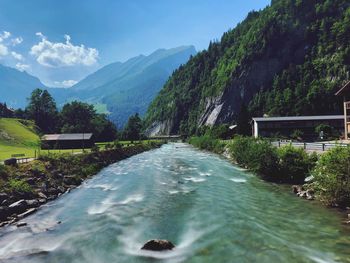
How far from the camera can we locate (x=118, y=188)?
38625mm

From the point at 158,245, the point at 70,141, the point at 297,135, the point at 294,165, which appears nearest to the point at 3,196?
the point at 158,245

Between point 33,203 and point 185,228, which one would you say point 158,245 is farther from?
point 33,203

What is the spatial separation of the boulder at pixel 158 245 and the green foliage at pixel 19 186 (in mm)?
18077

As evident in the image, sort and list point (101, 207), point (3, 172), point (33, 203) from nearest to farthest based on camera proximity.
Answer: point (101, 207) → point (33, 203) → point (3, 172)

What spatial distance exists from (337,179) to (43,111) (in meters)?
177

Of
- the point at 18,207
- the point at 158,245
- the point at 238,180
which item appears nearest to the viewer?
the point at 158,245

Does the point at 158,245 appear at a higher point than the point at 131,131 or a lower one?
lower

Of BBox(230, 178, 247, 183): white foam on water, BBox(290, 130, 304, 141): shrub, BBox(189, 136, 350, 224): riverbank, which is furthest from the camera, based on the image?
BBox(290, 130, 304, 141): shrub

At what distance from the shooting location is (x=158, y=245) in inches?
734

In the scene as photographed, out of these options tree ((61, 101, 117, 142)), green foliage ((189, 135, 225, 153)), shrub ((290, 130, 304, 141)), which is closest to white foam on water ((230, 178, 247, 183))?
green foliage ((189, 135, 225, 153))

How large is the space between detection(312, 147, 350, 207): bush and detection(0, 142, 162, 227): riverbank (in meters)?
23.0

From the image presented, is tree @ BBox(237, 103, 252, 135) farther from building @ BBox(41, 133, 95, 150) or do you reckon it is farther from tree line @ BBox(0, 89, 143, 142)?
tree line @ BBox(0, 89, 143, 142)

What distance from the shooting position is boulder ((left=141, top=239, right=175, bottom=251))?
730 inches

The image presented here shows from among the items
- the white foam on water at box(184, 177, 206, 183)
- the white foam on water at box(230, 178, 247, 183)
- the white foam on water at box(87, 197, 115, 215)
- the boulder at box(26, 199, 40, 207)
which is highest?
the boulder at box(26, 199, 40, 207)
